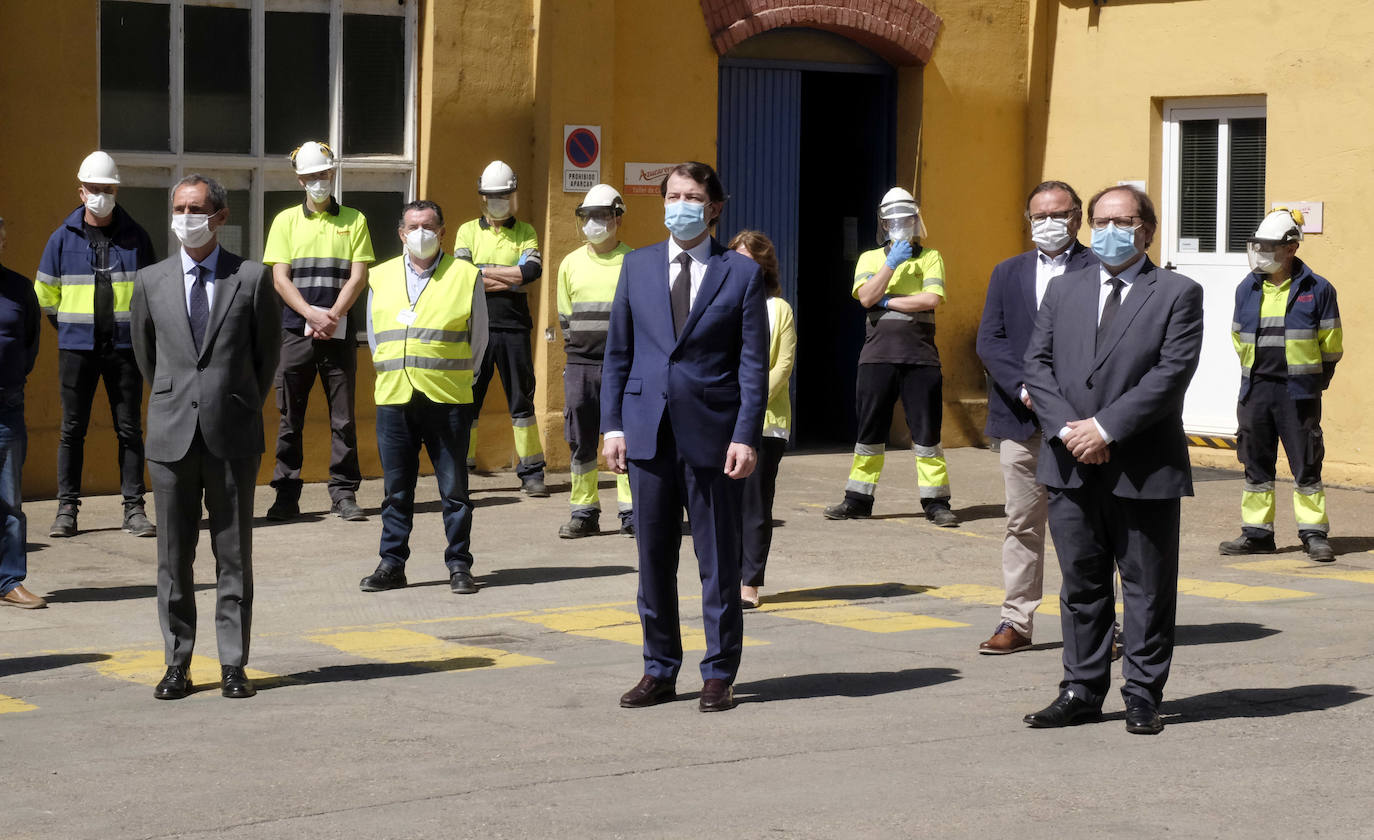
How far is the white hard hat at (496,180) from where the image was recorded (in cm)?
1398

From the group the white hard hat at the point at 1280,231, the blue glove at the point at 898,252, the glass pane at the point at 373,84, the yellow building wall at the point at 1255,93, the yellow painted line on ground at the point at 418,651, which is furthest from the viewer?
the yellow building wall at the point at 1255,93

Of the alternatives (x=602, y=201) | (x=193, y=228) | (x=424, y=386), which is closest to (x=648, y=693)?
(x=193, y=228)

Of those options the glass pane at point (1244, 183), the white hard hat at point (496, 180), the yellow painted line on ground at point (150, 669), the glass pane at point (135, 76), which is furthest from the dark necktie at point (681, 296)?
the glass pane at point (1244, 183)

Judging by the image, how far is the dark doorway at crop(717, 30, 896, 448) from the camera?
17.2 m

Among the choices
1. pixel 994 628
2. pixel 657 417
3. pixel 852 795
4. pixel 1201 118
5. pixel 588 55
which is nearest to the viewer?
pixel 852 795

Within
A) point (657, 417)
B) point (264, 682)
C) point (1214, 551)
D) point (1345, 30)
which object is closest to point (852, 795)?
point (657, 417)

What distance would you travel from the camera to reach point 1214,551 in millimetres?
12609

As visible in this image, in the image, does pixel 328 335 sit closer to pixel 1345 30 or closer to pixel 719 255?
pixel 719 255

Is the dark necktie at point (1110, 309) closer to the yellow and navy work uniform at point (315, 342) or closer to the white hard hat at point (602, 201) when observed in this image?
the white hard hat at point (602, 201)

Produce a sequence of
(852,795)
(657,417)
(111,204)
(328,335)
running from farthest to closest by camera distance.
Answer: (328,335) → (111,204) → (657,417) → (852,795)

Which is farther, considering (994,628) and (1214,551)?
(1214,551)

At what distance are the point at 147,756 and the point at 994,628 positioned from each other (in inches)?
→ 176

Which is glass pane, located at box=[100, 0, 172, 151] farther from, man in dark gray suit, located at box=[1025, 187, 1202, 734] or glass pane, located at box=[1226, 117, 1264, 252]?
glass pane, located at box=[1226, 117, 1264, 252]

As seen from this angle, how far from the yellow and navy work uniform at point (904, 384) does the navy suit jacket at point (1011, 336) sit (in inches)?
173
